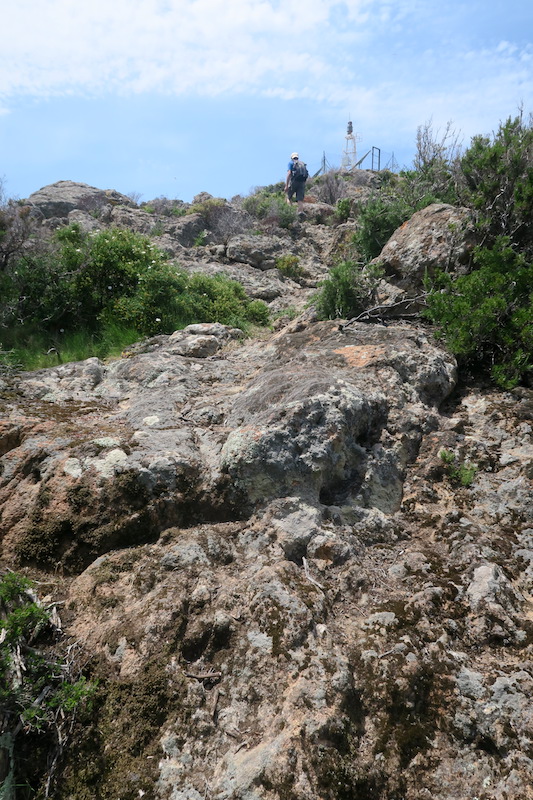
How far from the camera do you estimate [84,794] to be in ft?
6.29

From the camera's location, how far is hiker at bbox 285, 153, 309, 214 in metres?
18.9

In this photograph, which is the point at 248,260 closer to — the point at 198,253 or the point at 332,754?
the point at 198,253

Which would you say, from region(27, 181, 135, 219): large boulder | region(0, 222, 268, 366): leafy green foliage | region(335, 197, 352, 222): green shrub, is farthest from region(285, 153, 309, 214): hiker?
region(0, 222, 268, 366): leafy green foliage

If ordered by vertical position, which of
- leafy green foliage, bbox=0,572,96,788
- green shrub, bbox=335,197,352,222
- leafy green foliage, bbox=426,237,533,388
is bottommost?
leafy green foliage, bbox=0,572,96,788

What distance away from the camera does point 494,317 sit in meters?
4.11

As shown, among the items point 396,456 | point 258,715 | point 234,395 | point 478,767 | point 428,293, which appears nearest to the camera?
point 478,767

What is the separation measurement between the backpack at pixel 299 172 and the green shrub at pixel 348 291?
15434mm

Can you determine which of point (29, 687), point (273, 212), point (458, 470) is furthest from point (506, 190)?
point (273, 212)

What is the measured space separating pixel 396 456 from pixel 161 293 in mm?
5556

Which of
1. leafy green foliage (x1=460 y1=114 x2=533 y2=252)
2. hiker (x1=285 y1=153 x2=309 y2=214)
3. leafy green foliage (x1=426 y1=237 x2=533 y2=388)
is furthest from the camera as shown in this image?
hiker (x1=285 y1=153 x2=309 y2=214)

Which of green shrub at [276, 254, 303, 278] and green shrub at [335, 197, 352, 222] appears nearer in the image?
green shrub at [276, 254, 303, 278]

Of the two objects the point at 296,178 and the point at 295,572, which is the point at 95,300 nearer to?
the point at 295,572

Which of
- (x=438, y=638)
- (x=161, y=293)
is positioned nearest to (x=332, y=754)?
(x=438, y=638)

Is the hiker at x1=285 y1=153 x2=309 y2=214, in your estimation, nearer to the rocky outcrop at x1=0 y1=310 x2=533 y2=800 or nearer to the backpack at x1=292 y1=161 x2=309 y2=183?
the backpack at x1=292 y1=161 x2=309 y2=183
